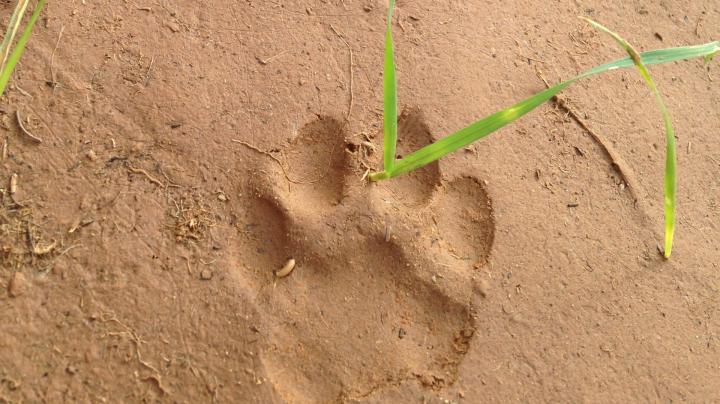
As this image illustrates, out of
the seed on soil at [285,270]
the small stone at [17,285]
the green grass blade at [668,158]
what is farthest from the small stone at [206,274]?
the green grass blade at [668,158]

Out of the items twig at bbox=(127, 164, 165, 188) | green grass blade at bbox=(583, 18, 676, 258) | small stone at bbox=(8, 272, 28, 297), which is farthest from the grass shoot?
small stone at bbox=(8, 272, 28, 297)

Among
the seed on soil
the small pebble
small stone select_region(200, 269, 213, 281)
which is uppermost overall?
the small pebble

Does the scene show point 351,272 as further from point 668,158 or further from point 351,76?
point 668,158

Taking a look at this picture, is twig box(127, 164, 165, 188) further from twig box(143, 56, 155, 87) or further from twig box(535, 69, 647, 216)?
twig box(535, 69, 647, 216)

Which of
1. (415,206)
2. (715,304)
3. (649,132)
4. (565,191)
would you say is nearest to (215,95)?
(415,206)

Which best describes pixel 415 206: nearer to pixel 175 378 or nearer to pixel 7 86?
pixel 175 378

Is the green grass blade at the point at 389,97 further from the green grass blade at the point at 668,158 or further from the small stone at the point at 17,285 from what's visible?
the small stone at the point at 17,285

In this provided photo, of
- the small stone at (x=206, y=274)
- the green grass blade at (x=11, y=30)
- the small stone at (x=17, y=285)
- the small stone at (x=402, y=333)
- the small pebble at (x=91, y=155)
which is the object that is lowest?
the small stone at (x=402, y=333)
